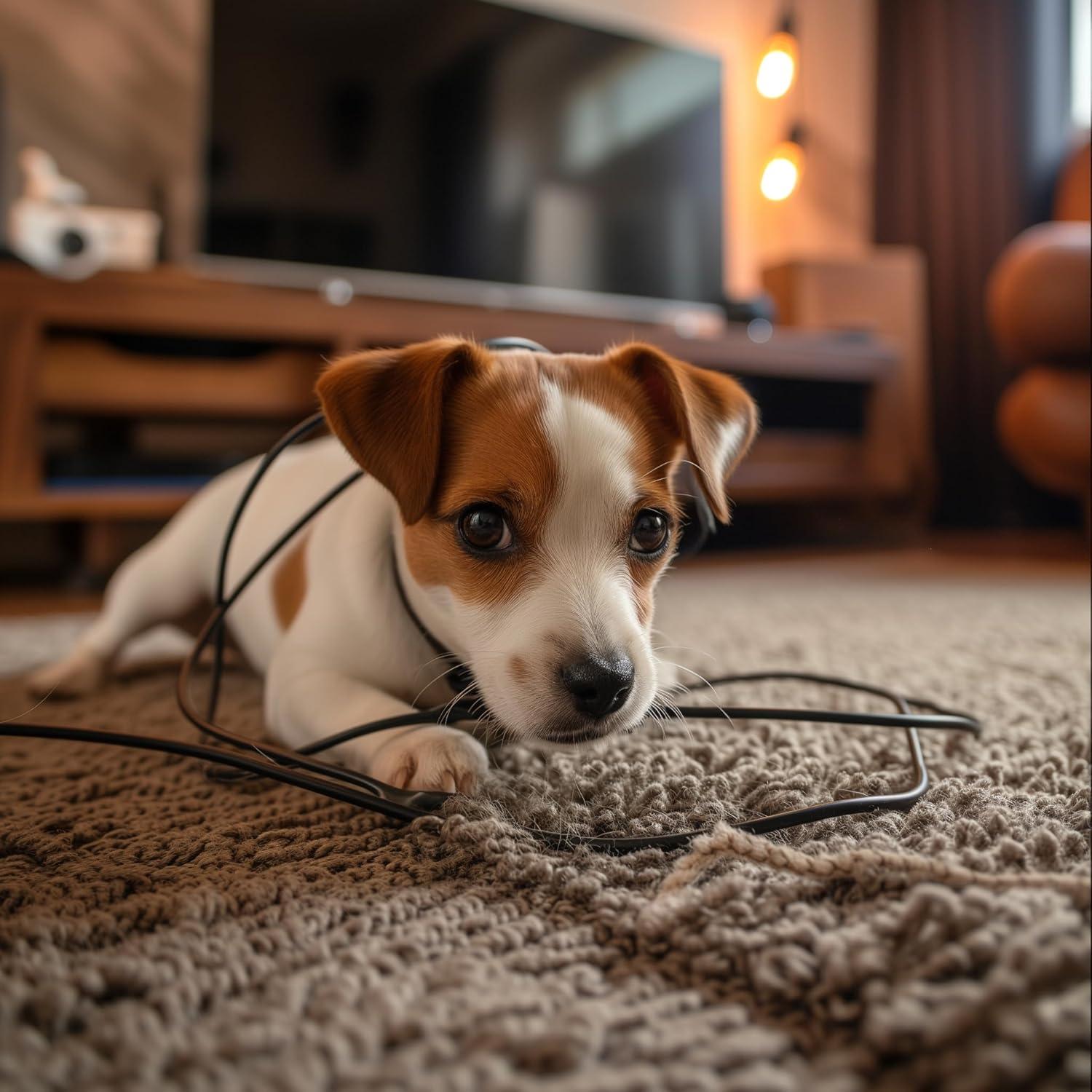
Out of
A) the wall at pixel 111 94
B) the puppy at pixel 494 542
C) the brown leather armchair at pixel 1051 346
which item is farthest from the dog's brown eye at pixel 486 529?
the wall at pixel 111 94

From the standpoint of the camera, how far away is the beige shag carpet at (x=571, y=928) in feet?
1.26

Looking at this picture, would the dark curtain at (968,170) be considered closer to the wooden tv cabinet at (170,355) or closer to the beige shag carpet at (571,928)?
the wooden tv cabinet at (170,355)

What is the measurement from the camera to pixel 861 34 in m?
4.14

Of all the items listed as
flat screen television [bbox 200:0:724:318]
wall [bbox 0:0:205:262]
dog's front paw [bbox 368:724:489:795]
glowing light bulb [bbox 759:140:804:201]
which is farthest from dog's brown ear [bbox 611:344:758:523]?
glowing light bulb [bbox 759:140:804:201]

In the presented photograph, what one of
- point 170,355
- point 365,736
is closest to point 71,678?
point 365,736

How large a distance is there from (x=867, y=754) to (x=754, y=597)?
3.93 ft

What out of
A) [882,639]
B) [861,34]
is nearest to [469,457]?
Answer: [882,639]

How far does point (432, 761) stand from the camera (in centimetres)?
69

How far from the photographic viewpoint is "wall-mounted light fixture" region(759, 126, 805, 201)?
352 centimetres

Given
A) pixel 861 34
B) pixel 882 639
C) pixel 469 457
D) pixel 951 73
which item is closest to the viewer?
pixel 469 457

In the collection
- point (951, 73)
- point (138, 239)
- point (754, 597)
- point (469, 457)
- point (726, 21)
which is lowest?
point (754, 597)

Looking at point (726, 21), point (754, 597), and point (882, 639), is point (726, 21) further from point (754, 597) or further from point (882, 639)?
point (882, 639)

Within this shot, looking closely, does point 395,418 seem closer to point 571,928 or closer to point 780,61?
point 571,928

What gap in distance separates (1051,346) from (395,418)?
175 cm
